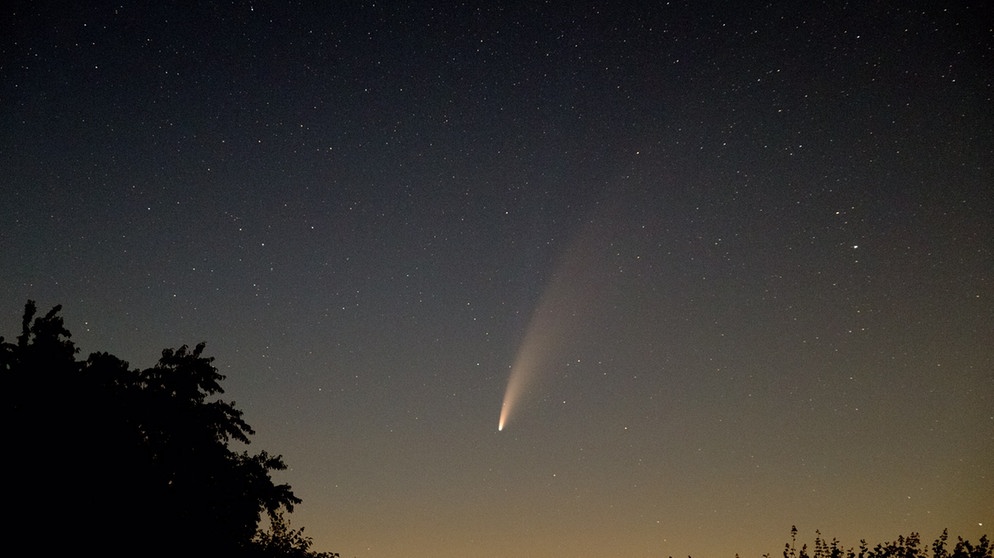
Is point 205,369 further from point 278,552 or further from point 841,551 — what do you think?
point 841,551

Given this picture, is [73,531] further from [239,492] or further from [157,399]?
[239,492]

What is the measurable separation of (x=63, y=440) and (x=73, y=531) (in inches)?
70.8

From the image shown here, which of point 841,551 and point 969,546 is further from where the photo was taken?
point 841,551

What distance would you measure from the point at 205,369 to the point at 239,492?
11.8 ft

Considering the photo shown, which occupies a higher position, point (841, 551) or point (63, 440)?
point (841, 551)

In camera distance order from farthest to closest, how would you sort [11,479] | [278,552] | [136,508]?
[278,552] < [136,508] < [11,479]

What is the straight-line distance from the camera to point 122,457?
13.9 metres

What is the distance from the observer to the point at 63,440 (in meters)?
12.8

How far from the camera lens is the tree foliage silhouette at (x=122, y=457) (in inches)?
482

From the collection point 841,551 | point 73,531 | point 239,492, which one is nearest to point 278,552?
point 239,492

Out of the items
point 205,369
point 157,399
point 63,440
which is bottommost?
point 63,440

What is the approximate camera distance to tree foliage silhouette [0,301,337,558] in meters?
12.2

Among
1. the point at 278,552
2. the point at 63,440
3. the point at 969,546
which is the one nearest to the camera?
the point at 63,440

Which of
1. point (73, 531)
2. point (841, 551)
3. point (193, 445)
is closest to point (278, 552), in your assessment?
point (193, 445)
